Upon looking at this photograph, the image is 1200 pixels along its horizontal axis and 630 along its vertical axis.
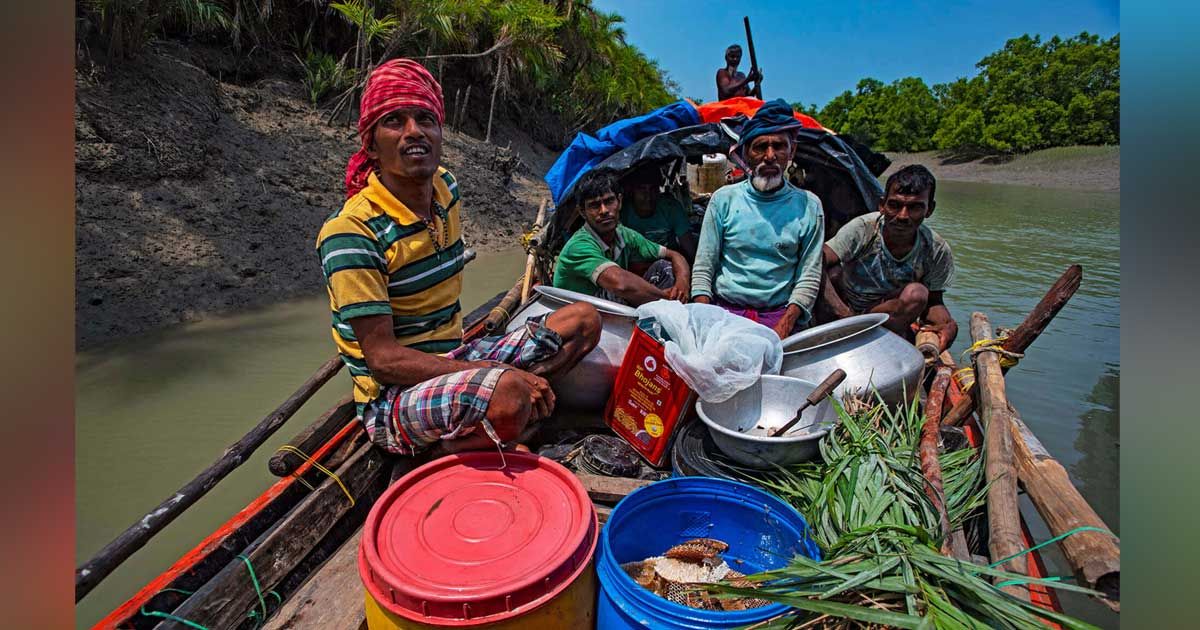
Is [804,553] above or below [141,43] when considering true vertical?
below

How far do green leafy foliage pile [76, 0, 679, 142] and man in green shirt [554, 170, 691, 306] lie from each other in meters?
7.57

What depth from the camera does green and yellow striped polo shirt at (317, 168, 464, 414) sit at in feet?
6.46

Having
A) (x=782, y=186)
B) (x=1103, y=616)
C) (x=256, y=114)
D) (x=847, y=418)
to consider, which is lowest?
(x=1103, y=616)

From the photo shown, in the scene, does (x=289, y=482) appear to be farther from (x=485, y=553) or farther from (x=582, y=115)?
(x=582, y=115)

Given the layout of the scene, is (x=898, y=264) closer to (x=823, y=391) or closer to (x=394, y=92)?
(x=823, y=391)

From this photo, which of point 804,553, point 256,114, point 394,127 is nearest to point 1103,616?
point 804,553

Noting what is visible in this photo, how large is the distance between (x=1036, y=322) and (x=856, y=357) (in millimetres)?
718

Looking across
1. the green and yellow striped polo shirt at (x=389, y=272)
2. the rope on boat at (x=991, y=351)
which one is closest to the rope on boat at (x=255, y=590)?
the green and yellow striped polo shirt at (x=389, y=272)

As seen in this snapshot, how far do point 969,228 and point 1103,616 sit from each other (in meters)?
16.2

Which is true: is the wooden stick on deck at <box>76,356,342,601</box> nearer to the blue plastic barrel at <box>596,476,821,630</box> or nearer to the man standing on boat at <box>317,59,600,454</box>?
the man standing on boat at <box>317,59,600,454</box>

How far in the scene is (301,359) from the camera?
5.86 m

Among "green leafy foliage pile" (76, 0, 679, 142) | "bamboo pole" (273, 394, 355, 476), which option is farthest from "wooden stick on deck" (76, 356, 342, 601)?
"green leafy foliage pile" (76, 0, 679, 142)

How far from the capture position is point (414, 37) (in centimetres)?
1252

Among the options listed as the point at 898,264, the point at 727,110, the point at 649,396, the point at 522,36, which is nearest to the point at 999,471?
the point at 649,396
